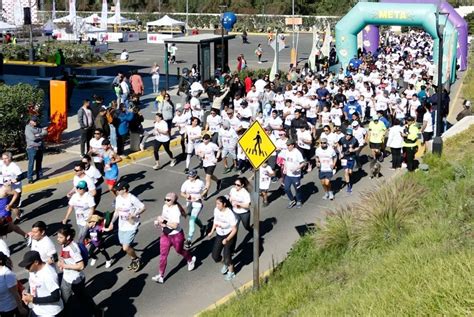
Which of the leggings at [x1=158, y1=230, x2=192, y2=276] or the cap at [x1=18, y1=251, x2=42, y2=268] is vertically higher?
the cap at [x1=18, y1=251, x2=42, y2=268]

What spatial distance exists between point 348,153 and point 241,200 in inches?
190

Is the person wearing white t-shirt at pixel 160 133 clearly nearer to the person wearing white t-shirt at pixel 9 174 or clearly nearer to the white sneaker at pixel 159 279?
the person wearing white t-shirt at pixel 9 174

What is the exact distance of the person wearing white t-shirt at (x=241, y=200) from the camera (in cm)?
1123

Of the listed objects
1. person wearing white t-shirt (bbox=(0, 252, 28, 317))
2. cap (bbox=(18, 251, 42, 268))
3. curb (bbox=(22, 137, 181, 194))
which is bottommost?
curb (bbox=(22, 137, 181, 194))

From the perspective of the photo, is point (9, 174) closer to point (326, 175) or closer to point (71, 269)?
point (71, 269)

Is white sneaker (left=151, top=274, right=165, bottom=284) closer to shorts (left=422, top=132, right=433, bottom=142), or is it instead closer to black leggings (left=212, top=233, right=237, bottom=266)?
black leggings (left=212, top=233, right=237, bottom=266)

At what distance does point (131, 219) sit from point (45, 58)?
33537mm

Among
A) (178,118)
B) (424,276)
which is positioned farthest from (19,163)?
(424,276)

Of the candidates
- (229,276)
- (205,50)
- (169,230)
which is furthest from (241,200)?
(205,50)

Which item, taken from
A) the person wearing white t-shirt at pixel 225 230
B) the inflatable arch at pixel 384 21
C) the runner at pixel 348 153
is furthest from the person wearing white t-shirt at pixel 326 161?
the inflatable arch at pixel 384 21

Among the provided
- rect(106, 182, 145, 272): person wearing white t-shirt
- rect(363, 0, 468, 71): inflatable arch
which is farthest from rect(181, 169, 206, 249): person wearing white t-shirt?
rect(363, 0, 468, 71): inflatable arch

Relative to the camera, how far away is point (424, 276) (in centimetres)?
665

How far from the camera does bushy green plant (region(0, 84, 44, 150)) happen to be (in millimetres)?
17234

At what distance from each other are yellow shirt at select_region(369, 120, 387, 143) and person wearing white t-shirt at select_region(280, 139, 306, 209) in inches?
141
